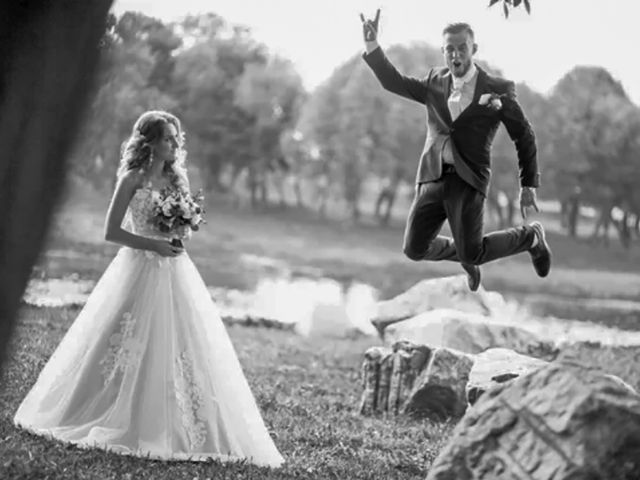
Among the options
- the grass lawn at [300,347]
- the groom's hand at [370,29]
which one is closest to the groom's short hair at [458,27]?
the groom's hand at [370,29]

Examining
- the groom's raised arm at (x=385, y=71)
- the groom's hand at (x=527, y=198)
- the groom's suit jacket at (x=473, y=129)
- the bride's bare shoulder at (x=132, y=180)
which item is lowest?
the bride's bare shoulder at (x=132, y=180)

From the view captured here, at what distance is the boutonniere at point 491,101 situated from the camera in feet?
16.6

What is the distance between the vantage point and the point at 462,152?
16.7 ft

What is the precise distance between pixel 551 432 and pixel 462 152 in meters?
1.67

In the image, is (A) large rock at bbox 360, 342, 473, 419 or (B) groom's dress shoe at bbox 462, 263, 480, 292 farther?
(A) large rock at bbox 360, 342, 473, 419

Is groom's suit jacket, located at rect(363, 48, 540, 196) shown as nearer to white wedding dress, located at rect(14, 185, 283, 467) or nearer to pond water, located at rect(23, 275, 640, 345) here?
white wedding dress, located at rect(14, 185, 283, 467)

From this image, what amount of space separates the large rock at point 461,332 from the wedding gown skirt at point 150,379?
3.42m

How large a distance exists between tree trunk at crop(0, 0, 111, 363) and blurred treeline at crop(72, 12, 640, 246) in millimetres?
1548

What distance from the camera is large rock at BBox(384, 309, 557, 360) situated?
8613 millimetres

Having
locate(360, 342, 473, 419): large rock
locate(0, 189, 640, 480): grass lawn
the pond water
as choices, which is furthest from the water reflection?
locate(360, 342, 473, 419): large rock

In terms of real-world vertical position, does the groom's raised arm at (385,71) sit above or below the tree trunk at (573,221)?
above

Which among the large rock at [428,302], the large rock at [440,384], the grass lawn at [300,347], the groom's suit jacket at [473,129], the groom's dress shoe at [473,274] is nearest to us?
the grass lawn at [300,347]

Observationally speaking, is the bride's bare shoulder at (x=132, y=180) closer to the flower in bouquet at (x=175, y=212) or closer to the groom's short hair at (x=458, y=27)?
the flower in bouquet at (x=175, y=212)

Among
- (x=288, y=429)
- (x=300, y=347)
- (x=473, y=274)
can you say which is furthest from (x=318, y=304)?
(x=473, y=274)
